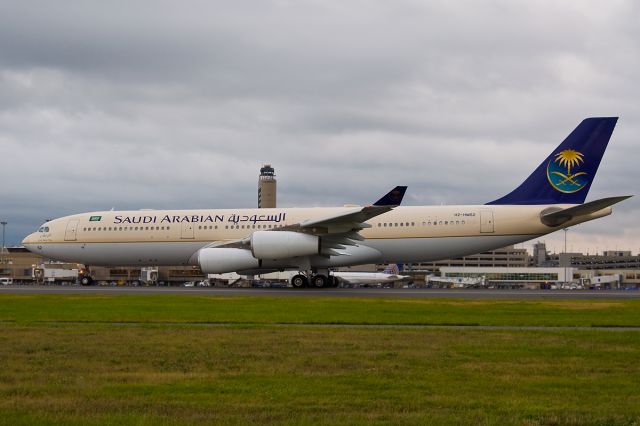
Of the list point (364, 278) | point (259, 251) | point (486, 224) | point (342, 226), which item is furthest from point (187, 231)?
point (364, 278)

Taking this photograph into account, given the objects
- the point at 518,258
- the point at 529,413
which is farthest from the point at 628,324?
the point at 518,258

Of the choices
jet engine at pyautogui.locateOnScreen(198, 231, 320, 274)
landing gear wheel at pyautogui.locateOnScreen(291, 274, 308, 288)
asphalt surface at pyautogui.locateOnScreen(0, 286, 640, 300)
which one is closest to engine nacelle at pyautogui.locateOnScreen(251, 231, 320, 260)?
jet engine at pyautogui.locateOnScreen(198, 231, 320, 274)

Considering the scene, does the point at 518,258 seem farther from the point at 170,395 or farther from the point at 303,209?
the point at 170,395

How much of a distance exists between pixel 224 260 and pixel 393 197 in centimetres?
761

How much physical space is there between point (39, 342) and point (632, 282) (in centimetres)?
7456

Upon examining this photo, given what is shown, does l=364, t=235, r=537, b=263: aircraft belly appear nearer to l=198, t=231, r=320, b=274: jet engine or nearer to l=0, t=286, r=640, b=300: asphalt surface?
l=0, t=286, r=640, b=300: asphalt surface

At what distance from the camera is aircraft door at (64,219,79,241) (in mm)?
37094

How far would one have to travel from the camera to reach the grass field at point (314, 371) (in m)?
6.83

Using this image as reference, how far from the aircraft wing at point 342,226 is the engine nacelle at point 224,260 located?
69cm

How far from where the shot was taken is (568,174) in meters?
33.1

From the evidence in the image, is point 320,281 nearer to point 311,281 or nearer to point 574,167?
point 311,281

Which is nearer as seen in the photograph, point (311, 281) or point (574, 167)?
point (311, 281)

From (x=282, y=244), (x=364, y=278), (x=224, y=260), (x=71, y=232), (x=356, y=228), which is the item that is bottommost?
(x=364, y=278)

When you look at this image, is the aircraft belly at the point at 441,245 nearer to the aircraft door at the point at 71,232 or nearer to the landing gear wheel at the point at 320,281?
the landing gear wheel at the point at 320,281
